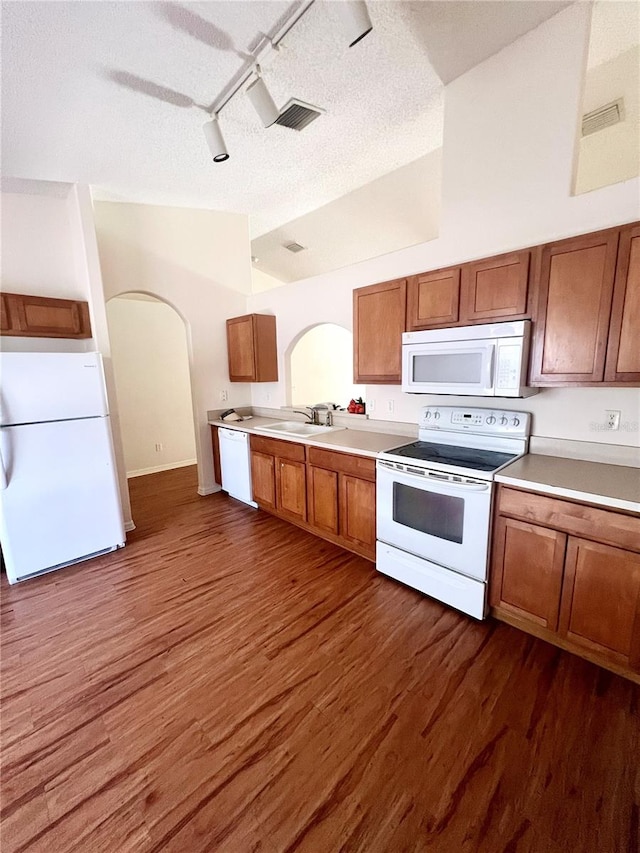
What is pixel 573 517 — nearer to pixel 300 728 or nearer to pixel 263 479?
pixel 300 728

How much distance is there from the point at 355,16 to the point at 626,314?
1.80 metres

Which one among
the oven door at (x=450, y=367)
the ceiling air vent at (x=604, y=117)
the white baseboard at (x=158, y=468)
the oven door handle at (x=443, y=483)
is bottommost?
the white baseboard at (x=158, y=468)

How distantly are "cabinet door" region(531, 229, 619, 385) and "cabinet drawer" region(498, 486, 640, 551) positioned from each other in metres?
0.69

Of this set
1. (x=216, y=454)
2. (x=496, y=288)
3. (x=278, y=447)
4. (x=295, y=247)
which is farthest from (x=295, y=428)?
(x=295, y=247)

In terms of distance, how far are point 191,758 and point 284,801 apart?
1.40ft

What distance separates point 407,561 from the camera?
7.90 ft

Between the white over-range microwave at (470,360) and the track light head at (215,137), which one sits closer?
the white over-range microwave at (470,360)

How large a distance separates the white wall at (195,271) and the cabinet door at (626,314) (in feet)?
12.4

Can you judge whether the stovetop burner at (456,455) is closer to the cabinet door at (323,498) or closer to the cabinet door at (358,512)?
the cabinet door at (358,512)

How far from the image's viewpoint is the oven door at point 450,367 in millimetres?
2141

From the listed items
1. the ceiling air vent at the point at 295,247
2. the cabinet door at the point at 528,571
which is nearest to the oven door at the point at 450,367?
the cabinet door at the point at 528,571

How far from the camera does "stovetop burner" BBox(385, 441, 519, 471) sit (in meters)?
2.13

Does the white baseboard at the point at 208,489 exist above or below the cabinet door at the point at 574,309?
below

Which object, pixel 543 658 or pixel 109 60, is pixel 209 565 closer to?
pixel 543 658
